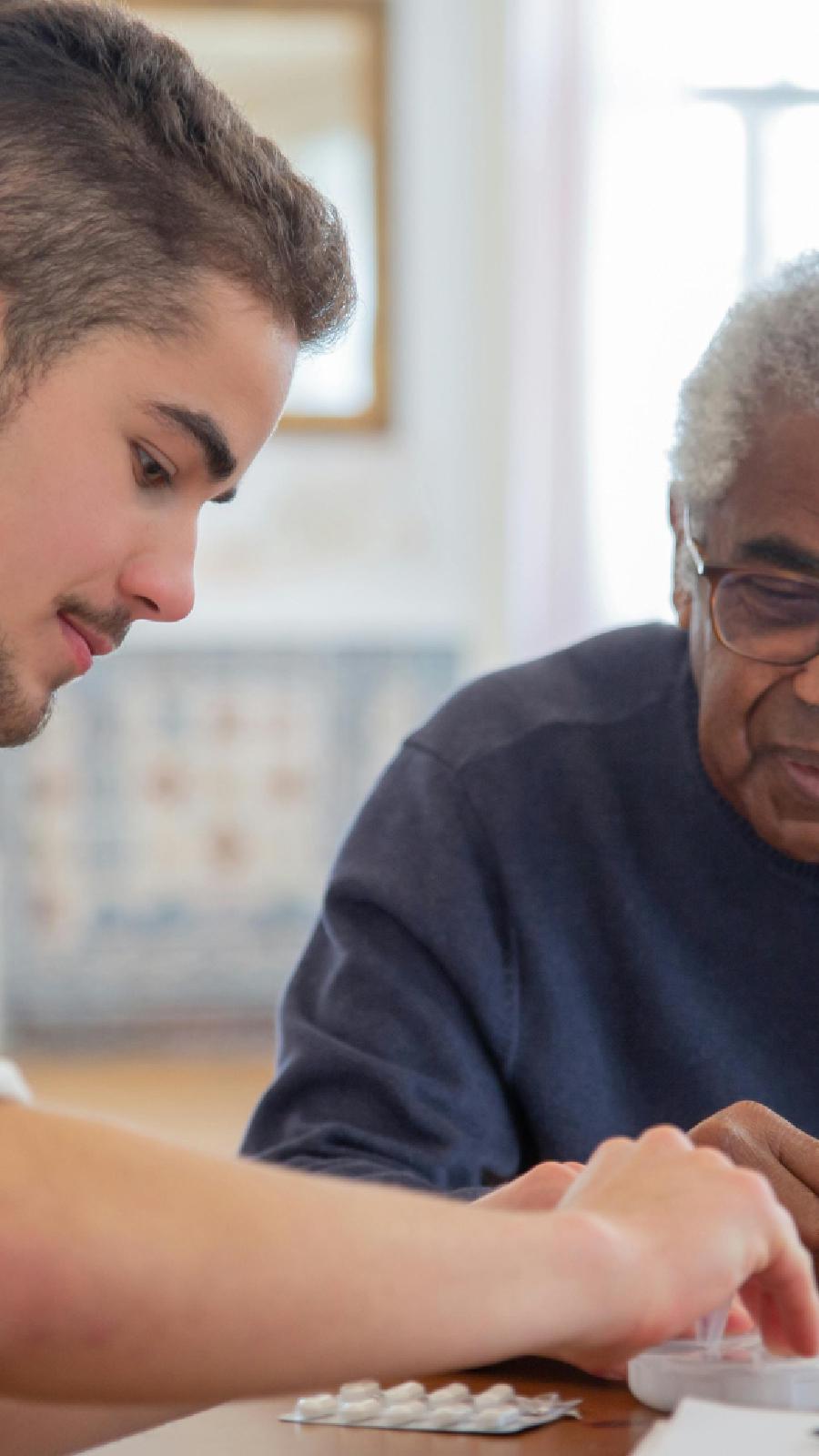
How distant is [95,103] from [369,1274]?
763 millimetres

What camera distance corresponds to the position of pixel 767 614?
1410 millimetres

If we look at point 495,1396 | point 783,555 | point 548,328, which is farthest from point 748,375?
point 548,328

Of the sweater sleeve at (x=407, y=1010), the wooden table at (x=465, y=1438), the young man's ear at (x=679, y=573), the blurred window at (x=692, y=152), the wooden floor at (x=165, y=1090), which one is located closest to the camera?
the wooden table at (x=465, y=1438)

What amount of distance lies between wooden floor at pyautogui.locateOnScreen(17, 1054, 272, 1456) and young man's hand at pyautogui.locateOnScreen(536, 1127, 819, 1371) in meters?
2.53

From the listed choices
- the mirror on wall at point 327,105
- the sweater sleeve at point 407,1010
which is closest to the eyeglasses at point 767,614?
the sweater sleeve at point 407,1010

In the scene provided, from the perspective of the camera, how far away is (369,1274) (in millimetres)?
667

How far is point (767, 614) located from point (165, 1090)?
3.01 m

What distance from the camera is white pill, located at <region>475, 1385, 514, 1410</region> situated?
36.4 inches

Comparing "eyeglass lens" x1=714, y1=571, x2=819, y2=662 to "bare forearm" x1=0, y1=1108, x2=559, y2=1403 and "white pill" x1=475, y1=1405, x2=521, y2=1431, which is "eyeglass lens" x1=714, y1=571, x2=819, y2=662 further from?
"bare forearm" x1=0, y1=1108, x2=559, y2=1403

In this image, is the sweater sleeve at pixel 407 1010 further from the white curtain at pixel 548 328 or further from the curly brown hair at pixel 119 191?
the white curtain at pixel 548 328

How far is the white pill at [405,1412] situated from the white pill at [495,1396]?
0.10ft

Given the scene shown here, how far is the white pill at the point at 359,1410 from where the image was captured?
90 centimetres

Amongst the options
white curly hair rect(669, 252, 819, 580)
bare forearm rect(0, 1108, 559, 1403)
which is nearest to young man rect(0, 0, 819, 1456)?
bare forearm rect(0, 1108, 559, 1403)

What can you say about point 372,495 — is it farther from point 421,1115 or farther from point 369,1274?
point 369,1274
